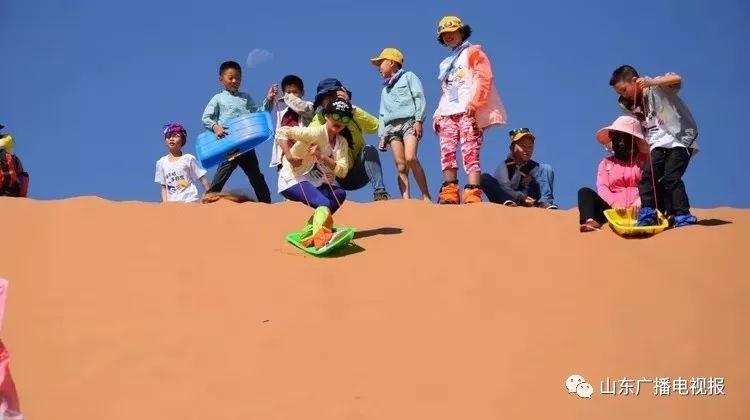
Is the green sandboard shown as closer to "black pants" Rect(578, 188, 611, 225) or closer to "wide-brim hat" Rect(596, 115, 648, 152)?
"black pants" Rect(578, 188, 611, 225)

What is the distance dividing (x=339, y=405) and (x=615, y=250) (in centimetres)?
265

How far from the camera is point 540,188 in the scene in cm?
883

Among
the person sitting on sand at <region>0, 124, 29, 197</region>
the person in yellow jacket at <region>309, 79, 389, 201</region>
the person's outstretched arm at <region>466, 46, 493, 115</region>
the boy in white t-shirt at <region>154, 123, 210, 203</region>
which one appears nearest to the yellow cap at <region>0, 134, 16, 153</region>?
the person sitting on sand at <region>0, 124, 29, 197</region>

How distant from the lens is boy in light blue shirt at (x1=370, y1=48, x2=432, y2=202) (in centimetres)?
867

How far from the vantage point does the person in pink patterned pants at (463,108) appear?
8.37 metres

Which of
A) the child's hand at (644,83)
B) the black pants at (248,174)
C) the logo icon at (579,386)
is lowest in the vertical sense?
the logo icon at (579,386)

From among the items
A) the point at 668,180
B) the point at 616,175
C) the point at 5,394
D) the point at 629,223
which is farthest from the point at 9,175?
the point at 668,180

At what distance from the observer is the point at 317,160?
7477 millimetres

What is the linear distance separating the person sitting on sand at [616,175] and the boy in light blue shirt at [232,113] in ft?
9.40

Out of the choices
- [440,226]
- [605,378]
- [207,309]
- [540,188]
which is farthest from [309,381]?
[540,188]

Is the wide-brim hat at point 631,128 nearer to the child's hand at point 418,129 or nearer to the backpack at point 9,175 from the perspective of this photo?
the child's hand at point 418,129

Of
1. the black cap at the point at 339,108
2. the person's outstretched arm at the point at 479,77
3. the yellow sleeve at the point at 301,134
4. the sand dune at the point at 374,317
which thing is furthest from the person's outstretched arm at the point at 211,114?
the person's outstretched arm at the point at 479,77

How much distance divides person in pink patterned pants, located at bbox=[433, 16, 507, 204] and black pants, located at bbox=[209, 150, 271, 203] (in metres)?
1.61

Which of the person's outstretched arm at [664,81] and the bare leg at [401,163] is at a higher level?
the person's outstretched arm at [664,81]
